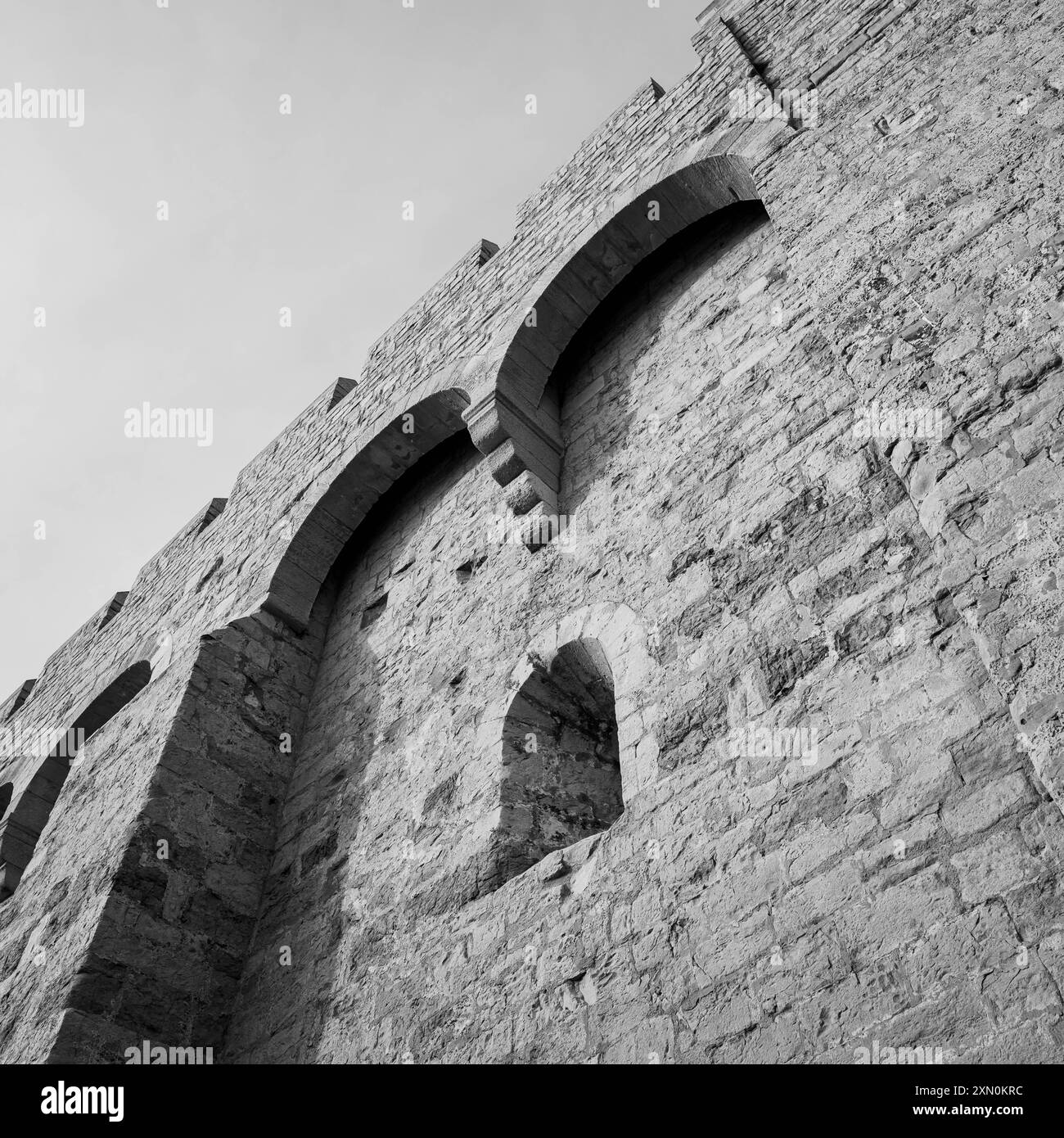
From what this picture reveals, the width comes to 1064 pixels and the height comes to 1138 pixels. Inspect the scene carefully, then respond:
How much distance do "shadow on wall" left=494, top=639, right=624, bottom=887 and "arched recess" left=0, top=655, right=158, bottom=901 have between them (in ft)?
10.6

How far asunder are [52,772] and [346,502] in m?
2.98

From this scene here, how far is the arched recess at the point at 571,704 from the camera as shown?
3.39 meters

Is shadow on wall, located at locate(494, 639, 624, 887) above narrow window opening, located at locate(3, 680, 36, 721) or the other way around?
the other way around

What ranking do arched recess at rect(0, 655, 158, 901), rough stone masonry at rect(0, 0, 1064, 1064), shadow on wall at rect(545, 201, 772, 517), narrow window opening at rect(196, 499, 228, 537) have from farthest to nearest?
1. narrow window opening at rect(196, 499, 228, 537)
2. arched recess at rect(0, 655, 158, 901)
3. shadow on wall at rect(545, 201, 772, 517)
4. rough stone masonry at rect(0, 0, 1064, 1064)

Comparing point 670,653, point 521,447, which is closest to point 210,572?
→ point 521,447

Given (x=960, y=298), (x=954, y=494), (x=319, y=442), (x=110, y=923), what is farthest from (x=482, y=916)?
(x=319, y=442)

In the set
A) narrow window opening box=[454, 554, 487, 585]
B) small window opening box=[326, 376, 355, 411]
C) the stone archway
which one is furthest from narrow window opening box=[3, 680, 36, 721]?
narrow window opening box=[454, 554, 487, 585]

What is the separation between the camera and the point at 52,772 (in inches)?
269

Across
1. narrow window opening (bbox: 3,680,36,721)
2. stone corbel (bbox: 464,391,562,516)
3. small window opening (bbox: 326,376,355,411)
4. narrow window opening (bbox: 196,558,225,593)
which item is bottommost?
stone corbel (bbox: 464,391,562,516)

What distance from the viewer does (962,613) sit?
7.32 ft

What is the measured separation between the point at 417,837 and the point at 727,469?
1.79 meters

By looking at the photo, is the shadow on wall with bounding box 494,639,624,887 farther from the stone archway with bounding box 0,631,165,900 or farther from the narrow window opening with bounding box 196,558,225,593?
the narrow window opening with bounding box 196,558,225,593

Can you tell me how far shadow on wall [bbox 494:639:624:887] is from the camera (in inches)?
139

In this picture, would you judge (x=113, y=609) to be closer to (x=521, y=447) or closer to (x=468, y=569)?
(x=468, y=569)
